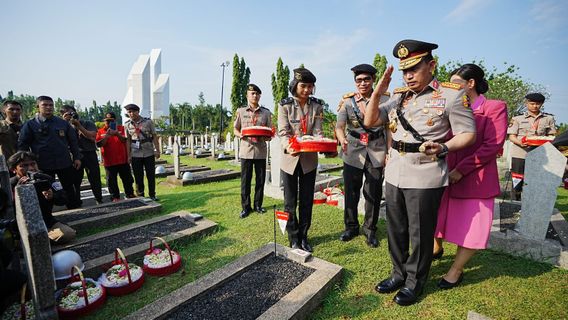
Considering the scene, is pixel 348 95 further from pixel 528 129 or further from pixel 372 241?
pixel 528 129

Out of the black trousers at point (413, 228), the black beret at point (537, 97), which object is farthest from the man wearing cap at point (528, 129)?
the black trousers at point (413, 228)

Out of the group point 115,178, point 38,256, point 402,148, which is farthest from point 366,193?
point 115,178

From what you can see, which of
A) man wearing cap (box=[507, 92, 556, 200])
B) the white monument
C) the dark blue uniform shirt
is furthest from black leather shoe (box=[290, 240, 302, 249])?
the white monument

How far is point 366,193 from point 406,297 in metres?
1.54

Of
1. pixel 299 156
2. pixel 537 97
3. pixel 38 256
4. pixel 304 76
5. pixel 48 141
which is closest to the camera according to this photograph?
A: pixel 38 256

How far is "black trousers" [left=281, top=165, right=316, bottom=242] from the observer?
3457 millimetres

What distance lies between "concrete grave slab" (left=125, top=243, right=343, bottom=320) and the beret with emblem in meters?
2.11

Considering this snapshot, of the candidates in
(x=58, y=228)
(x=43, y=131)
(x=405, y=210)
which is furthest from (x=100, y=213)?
(x=405, y=210)

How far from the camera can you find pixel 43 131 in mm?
4758

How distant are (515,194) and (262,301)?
6.28 metres

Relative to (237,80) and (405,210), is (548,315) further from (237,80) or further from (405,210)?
(237,80)

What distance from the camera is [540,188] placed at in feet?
11.1

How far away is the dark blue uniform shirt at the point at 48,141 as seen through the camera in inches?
184

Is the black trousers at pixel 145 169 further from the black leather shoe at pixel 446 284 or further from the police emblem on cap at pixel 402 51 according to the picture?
the black leather shoe at pixel 446 284
